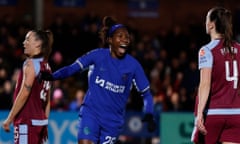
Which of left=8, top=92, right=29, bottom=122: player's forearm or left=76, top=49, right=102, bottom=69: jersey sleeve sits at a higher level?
left=76, top=49, right=102, bottom=69: jersey sleeve

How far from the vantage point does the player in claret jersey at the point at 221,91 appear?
870 cm

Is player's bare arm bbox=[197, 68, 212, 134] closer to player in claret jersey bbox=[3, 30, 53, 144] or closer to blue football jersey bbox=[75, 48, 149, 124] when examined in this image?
blue football jersey bbox=[75, 48, 149, 124]

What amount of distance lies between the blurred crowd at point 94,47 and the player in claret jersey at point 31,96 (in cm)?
732

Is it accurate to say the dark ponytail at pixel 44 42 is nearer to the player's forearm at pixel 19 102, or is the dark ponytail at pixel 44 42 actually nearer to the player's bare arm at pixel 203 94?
the player's forearm at pixel 19 102

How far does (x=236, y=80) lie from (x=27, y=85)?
2.33 meters

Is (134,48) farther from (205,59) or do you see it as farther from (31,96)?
(205,59)

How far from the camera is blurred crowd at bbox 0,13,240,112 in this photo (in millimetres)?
17984

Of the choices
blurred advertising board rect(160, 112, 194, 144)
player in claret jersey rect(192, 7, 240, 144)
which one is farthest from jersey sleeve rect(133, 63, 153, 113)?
blurred advertising board rect(160, 112, 194, 144)

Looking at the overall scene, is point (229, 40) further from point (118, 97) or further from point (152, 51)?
point (152, 51)

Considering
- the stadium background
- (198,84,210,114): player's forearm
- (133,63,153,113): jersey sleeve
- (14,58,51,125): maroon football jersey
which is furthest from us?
the stadium background

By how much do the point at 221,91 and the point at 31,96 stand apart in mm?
2208

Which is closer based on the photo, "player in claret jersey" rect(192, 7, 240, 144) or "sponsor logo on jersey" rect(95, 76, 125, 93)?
"player in claret jersey" rect(192, 7, 240, 144)

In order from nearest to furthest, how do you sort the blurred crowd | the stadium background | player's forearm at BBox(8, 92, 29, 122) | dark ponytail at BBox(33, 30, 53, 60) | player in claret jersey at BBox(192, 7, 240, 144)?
player in claret jersey at BBox(192, 7, 240, 144), player's forearm at BBox(8, 92, 29, 122), dark ponytail at BBox(33, 30, 53, 60), the stadium background, the blurred crowd

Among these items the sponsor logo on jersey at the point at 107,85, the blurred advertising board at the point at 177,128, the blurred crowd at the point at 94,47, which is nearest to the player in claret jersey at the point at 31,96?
the sponsor logo on jersey at the point at 107,85
